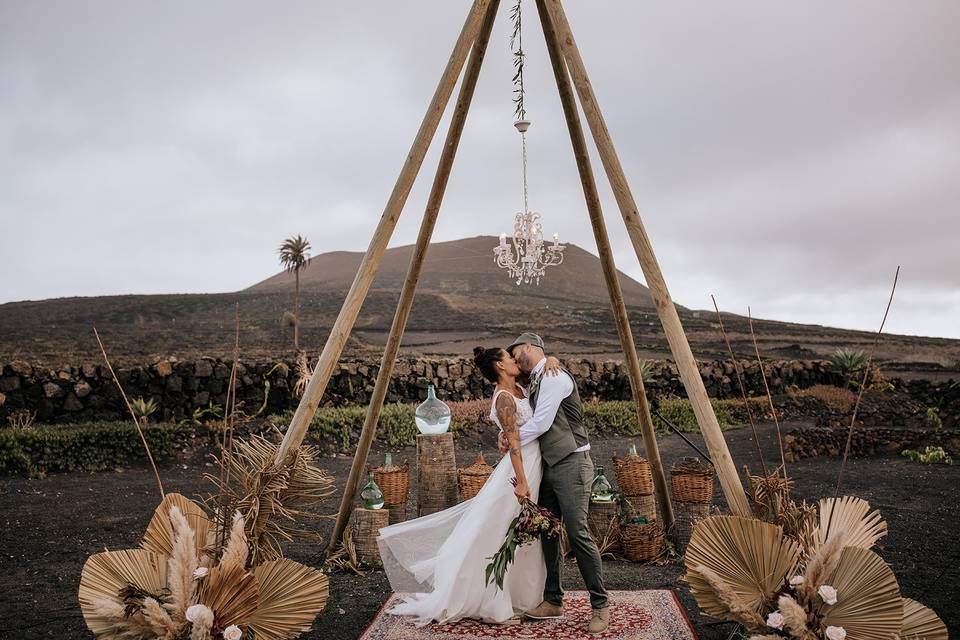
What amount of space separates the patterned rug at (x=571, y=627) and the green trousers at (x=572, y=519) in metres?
0.19

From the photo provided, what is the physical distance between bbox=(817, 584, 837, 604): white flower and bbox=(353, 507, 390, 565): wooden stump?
11.8ft

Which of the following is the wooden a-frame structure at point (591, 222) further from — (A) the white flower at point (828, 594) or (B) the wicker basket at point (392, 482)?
(A) the white flower at point (828, 594)

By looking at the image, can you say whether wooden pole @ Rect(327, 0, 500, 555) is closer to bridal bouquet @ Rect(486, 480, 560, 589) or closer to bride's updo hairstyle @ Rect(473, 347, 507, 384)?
bride's updo hairstyle @ Rect(473, 347, 507, 384)

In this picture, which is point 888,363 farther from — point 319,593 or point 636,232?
point 319,593

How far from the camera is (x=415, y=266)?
5.66m

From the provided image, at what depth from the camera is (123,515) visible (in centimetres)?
809

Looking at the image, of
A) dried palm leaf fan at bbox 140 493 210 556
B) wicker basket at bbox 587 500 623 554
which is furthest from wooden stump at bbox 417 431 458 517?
dried palm leaf fan at bbox 140 493 210 556

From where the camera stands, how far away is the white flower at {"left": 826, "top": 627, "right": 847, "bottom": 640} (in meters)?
2.88

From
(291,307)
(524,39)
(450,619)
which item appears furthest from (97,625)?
(291,307)

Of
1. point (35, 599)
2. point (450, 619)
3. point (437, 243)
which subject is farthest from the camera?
point (437, 243)

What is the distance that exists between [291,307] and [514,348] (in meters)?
33.3

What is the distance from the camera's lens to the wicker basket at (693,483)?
592 cm

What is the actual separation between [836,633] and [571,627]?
177 cm

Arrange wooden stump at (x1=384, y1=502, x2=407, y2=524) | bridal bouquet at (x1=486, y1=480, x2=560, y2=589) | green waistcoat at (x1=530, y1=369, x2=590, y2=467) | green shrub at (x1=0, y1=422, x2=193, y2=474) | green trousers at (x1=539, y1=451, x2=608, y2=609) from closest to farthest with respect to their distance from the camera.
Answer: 1. bridal bouquet at (x1=486, y1=480, x2=560, y2=589)
2. green trousers at (x1=539, y1=451, x2=608, y2=609)
3. green waistcoat at (x1=530, y1=369, x2=590, y2=467)
4. wooden stump at (x1=384, y1=502, x2=407, y2=524)
5. green shrub at (x1=0, y1=422, x2=193, y2=474)
